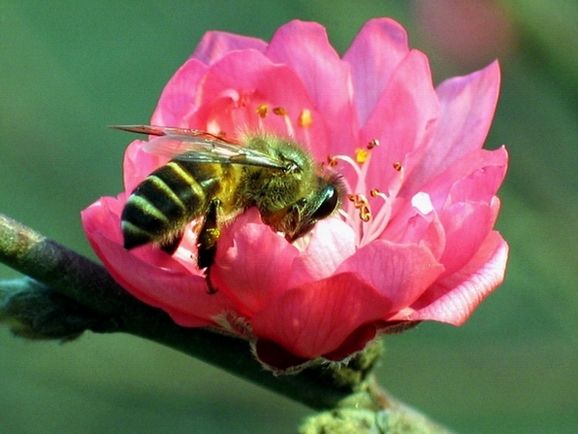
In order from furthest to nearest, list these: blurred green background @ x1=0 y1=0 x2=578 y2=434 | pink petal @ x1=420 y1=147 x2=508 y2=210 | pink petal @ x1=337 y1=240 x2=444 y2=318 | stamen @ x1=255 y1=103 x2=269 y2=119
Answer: blurred green background @ x1=0 y1=0 x2=578 y2=434 < stamen @ x1=255 y1=103 x2=269 y2=119 < pink petal @ x1=420 y1=147 x2=508 y2=210 < pink petal @ x1=337 y1=240 x2=444 y2=318

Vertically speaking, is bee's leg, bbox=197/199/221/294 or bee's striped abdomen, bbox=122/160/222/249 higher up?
bee's striped abdomen, bbox=122/160/222/249

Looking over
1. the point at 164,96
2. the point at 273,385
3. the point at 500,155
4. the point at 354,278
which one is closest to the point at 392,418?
the point at 273,385

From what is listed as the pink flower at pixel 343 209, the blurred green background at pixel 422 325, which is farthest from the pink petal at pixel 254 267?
the blurred green background at pixel 422 325

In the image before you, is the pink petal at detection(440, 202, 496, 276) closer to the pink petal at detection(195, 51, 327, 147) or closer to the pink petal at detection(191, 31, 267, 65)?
the pink petal at detection(195, 51, 327, 147)

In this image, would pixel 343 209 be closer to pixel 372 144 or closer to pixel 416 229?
pixel 372 144

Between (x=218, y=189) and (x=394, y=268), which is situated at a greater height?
(x=394, y=268)

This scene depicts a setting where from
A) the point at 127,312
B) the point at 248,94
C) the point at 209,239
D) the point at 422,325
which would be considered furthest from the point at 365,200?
the point at 422,325

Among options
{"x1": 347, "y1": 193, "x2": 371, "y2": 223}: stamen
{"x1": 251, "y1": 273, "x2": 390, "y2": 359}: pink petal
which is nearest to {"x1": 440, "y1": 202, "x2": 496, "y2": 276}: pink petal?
{"x1": 251, "y1": 273, "x2": 390, "y2": 359}: pink petal
